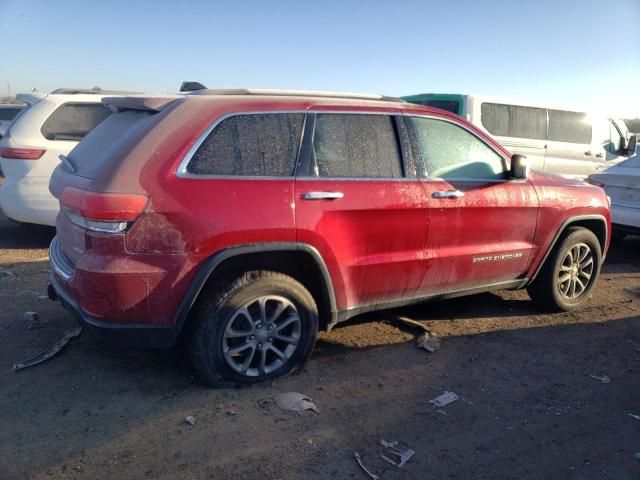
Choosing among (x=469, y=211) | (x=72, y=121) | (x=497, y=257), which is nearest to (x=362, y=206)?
(x=469, y=211)

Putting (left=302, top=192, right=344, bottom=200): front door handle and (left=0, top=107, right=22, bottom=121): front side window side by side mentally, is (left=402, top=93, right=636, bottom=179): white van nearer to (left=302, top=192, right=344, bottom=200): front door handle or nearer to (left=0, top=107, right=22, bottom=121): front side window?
(left=302, top=192, right=344, bottom=200): front door handle

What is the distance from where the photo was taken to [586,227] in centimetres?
542

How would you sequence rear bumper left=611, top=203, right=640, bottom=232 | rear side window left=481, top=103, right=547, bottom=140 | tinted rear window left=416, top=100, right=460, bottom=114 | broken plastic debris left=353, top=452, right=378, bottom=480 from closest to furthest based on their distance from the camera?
broken plastic debris left=353, top=452, right=378, bottom=480 → rear bumper left=611, top=203, right=640, bottom=232 → tinted rear window left=416, top=100, right=460, bottom=114 → rear side window left=481, top=103, right=547, bottom=140

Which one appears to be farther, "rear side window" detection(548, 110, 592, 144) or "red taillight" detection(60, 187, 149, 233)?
"rear side window" detection(548, 110, 592, 144)

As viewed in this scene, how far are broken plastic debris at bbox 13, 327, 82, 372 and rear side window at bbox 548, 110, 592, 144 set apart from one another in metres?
8.53

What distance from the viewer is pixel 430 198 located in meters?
4.14

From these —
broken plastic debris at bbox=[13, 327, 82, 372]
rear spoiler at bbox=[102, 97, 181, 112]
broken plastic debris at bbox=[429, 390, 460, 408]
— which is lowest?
broken plastic debris at bbox=[429, 390, 460, 408]

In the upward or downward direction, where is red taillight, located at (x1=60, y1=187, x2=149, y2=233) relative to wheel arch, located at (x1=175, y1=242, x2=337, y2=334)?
upward

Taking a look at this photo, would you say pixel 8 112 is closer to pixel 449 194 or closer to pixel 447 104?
pixel 447 104

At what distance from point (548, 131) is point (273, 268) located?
7869 millimetres

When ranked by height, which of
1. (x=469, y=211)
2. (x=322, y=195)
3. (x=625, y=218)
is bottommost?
(x=625, y=218)

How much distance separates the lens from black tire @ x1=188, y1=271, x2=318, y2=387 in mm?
3457

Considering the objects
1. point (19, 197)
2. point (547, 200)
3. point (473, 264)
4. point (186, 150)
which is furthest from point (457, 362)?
point (19, 197)

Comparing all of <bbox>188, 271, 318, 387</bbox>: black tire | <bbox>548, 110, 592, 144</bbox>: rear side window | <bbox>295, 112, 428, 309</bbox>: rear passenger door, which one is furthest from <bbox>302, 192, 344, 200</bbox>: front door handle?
<bbox>548, 110, 592, 144</bbox>: rear side window
